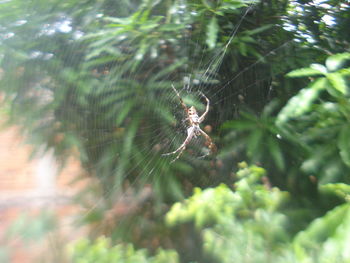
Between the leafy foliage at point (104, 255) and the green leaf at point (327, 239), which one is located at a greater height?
the green leaf at point (327, 239)

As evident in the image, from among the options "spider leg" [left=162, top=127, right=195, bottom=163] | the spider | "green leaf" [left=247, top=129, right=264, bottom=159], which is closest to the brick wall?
"spider leg" [left=162, top=127, right=195, bottom=163]

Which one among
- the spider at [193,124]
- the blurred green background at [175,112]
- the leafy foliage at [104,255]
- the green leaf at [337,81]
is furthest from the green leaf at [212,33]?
the leafy foliage at [104,255]

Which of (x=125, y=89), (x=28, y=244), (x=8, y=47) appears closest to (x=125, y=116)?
(x=125, y=89)

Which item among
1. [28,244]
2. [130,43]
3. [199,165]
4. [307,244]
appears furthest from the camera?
[199,165]

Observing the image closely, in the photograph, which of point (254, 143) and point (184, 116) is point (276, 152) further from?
point (184, 116)

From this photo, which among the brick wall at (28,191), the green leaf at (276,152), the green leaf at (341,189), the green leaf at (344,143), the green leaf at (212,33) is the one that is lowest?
→ the brick wall at (28,191)

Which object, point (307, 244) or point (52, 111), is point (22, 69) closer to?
point (52, 111)

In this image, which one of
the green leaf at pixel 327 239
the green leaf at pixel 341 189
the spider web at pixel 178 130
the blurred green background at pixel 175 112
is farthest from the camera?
the spider web at pixel 178 130

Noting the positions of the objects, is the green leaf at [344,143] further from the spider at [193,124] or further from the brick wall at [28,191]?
the brick wall at [28,191]
